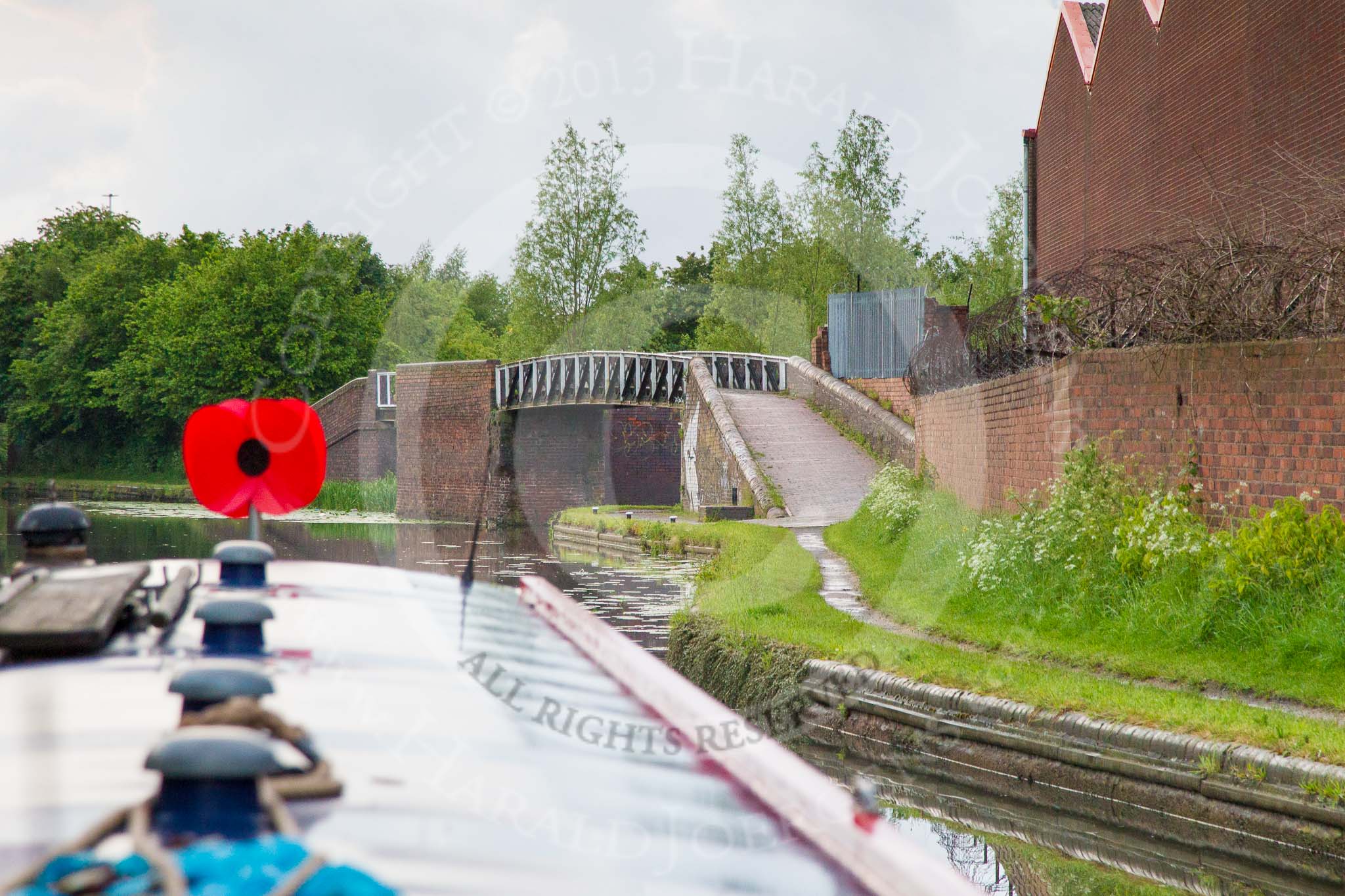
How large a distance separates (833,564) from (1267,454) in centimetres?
580

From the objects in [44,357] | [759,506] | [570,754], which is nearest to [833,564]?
[759,506]

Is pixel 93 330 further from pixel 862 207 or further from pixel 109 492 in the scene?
pixel 862 207

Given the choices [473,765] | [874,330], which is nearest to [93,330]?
[874,330]

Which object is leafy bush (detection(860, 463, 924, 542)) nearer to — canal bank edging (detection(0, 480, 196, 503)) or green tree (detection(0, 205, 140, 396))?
canal bank edging (detection(0, 480, 196, 503))

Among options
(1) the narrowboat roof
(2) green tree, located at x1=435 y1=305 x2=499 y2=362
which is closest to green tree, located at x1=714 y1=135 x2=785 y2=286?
(2) green tree, located at x1=435 y1=305 x2=499 y2=362

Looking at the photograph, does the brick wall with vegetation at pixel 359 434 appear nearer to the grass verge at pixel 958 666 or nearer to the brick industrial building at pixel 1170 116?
the brick industrial building at pixel 1170 116

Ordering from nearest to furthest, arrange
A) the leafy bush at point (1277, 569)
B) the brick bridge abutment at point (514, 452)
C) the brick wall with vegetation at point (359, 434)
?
1. the leafy bush at point (1277, 569)
2. the brick bridge abutment at point (514, 452)
3. the brick wall with vegetation at point (359, 434)

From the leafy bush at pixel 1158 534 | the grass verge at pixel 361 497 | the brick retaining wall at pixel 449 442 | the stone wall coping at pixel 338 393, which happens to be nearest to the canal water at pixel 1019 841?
the leafy bush at pixel 1158 534

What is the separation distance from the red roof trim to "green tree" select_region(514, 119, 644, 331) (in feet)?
28.6

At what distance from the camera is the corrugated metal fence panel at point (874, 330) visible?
2381 cm

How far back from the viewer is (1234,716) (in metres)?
5.36

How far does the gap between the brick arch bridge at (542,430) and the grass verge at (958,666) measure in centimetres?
1706

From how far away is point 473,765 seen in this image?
2.52 m

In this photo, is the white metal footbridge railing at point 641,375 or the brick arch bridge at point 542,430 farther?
the brick arch bridge at point 542,430
